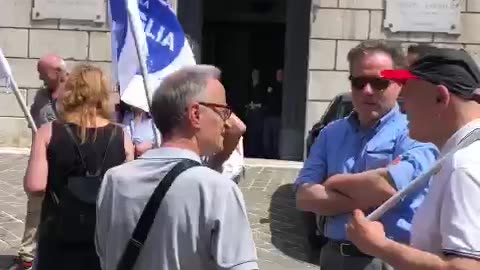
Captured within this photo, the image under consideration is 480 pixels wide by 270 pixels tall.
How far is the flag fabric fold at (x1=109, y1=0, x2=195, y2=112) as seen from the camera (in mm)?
5285

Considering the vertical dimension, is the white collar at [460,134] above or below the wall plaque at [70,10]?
below

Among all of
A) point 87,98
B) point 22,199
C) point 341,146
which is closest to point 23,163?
Answer: point 22,199

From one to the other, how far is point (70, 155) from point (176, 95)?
179 cm

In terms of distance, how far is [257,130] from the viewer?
1567 cm

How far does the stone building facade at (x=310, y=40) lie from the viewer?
1398 cm

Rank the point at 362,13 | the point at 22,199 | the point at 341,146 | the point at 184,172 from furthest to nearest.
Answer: the point at 362,13 → the point at 22,199 → the point at 341,146 → the point at 184,172

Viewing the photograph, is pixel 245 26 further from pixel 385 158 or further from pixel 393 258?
pixel 393 258

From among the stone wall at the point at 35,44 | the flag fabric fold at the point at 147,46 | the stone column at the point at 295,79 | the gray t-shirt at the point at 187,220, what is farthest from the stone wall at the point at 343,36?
the gray t-shirt at the point at 187,220

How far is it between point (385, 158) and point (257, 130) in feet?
39.5

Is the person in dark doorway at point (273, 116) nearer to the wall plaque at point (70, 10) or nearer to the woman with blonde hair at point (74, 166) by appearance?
the wall plaque at point (70, 10)

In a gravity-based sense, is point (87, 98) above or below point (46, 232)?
above

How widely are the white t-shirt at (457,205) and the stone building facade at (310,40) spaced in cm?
1170

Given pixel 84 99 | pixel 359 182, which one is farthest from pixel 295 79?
pixel 359 182

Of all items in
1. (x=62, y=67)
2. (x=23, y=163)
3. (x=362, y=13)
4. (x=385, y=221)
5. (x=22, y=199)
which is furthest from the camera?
(x=362, y=13)
